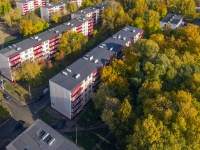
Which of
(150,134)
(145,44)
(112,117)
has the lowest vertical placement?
(112,117)

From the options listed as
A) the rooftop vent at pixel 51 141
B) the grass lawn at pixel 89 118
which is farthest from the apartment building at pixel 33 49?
the rooftop vent at pixel 51 141

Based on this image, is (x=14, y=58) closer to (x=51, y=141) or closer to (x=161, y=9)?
(x=51, y=141)

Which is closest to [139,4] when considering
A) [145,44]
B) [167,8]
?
[167,8]

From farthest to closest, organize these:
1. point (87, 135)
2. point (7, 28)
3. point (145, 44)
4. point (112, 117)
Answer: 1. point (7, 28)
2. point (145, 44)
3. point (87, 135)
4. point (112, 117)

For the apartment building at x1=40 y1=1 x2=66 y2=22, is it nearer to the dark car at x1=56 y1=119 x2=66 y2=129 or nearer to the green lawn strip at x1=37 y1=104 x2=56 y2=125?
the green lawn strip at x1=37 y1=104 x2=56 y2=125

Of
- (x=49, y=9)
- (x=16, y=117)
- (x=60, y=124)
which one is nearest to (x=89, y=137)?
(x=60, y=124)

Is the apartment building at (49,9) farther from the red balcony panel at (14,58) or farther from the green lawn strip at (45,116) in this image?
the green lawn strip at (45,116)

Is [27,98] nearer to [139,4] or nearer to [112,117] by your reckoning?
[112,117]
